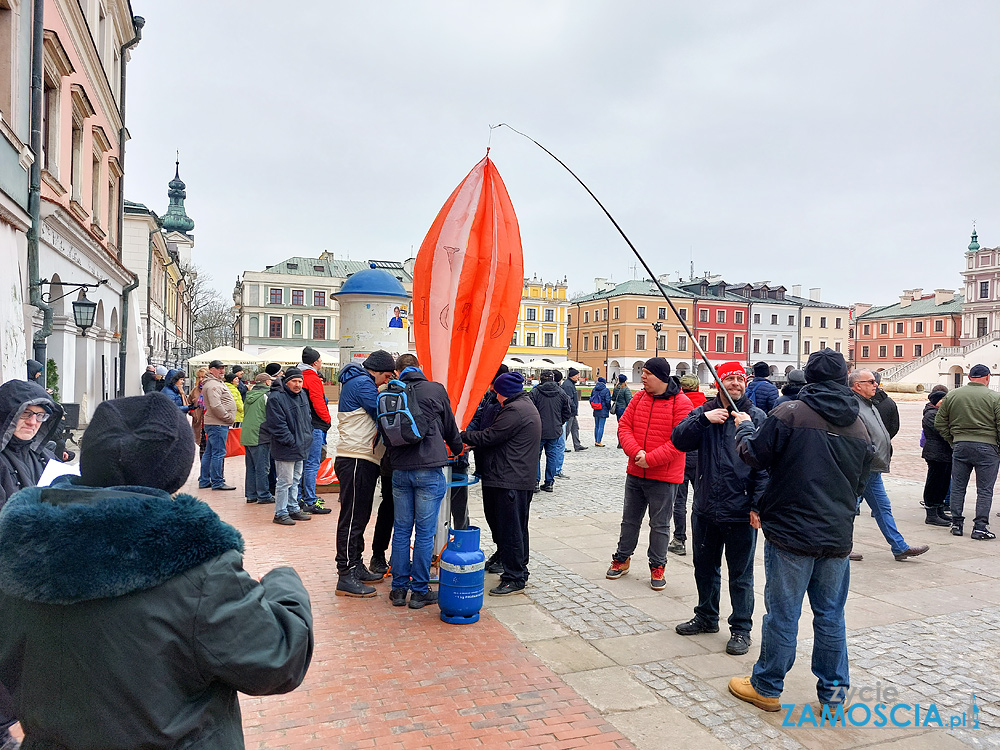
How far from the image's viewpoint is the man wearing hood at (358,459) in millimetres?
6105

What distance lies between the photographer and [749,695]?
4109 millimetres

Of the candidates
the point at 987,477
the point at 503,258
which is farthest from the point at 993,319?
the point at 503,258

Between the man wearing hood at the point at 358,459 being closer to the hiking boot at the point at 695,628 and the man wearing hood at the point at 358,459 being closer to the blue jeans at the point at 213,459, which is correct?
the hiking boot at the point at 695,628

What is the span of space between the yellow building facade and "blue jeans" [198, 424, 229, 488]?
64110 millimetres

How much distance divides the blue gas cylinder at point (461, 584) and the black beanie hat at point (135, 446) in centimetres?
377

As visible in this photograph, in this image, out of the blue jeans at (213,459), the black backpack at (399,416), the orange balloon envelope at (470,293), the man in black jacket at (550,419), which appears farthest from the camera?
the man in black jacket at (550,419)

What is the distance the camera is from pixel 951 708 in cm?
410

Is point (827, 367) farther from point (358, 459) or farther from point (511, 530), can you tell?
point (358, 459)

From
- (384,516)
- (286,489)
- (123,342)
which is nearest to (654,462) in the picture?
(384,516)

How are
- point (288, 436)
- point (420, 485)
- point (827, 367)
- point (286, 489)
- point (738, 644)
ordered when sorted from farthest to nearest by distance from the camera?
point (286, 489)
point (288, 436)
point (420, 485)
point (738, 644)
point (827, 367)

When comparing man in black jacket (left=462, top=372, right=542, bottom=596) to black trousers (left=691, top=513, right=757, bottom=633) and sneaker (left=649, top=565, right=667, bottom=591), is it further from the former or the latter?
black trousers (left=691, top=513, right=757, bottom=633)

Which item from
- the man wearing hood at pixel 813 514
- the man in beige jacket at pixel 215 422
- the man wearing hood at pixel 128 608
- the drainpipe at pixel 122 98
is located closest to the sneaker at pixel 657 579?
the man wearing hood at pixel 813 514

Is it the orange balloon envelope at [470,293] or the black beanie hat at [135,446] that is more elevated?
the orange balloon envelope at [470,293]

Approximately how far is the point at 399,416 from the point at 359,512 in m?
1.21
